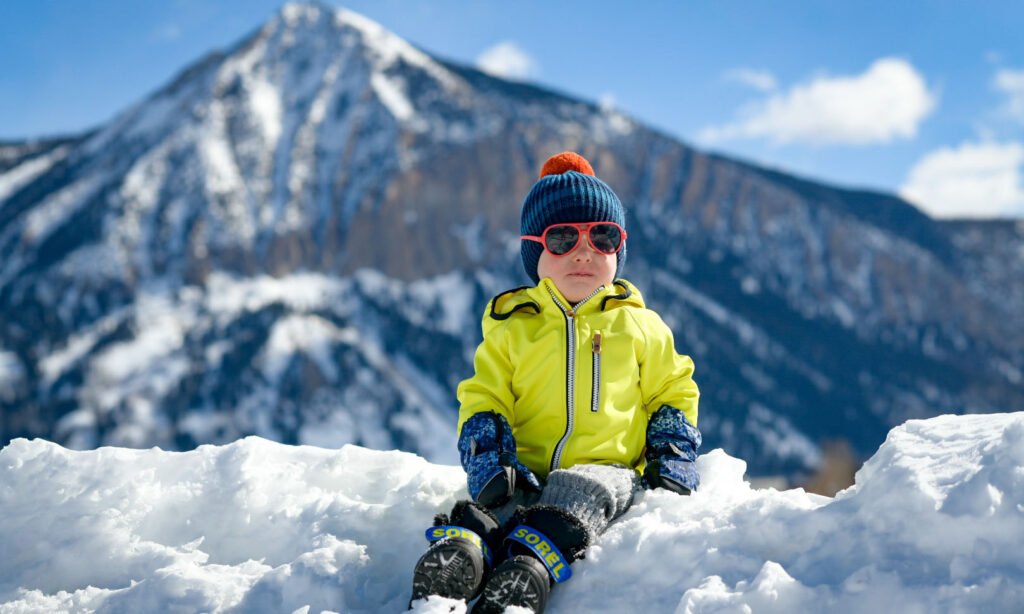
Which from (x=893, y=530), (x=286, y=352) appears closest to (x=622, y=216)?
(x=893, y=530)

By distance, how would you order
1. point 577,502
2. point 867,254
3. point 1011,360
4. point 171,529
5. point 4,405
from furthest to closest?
point 867,254, point 1011,360, point 4,405, point 171,529, point 577,502

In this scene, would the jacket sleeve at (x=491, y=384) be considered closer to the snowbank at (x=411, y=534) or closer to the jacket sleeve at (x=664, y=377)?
the snowbank at (x=411, y=534)

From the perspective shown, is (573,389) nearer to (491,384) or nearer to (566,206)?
(491,384)

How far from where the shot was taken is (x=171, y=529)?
12.5 ft

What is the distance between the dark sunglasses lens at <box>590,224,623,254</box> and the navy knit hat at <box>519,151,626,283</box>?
2.0 inches

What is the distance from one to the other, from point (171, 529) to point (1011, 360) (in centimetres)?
21759

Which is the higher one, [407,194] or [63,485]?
[407,194]

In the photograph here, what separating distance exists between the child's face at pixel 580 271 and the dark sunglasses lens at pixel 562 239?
0.03m

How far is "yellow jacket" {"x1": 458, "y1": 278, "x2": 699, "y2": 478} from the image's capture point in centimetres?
372

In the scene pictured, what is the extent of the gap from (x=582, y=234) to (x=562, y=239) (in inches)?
4.5

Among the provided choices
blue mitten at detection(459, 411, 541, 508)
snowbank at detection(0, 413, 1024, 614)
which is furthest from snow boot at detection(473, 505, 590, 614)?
blue mitten at detection(459, 411, 541, 508)

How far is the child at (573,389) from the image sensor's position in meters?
3.35

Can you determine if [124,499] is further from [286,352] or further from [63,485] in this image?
[286,352]

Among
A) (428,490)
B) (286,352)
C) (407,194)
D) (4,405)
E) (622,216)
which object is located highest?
(407,194)
